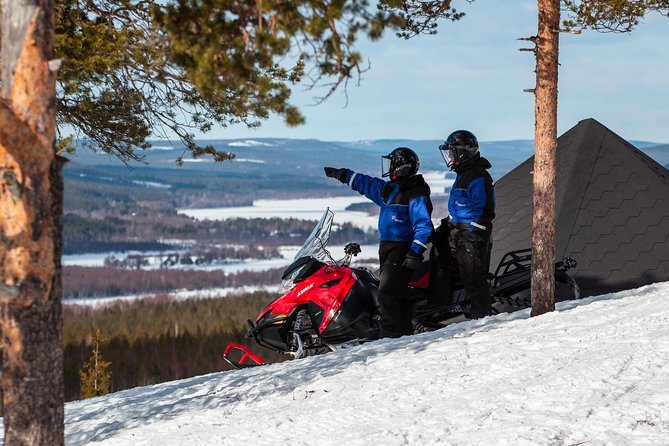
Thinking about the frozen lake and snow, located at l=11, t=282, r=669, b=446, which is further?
the frozen lake

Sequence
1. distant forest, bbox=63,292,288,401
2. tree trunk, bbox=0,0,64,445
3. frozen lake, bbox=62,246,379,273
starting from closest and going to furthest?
tree trunk, bbox=0,0,64,445
distant forest, bbox=63,292,288,401
frozen lake, bbox=62,246,379,273

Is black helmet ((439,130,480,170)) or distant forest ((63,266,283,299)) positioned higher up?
black helmet ((439,130,480,170))

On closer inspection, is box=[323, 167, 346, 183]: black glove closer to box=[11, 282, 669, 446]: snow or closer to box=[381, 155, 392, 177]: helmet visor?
box=[381, 155, 392, 177]: helmet visor

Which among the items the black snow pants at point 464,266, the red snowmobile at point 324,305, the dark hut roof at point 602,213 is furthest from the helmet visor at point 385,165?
the dark hut roof at point 602,213

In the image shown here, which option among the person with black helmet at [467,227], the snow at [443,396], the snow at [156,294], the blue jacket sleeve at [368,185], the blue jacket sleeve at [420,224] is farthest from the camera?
the snow at [156,294]

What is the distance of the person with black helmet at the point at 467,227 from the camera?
8.06 metres

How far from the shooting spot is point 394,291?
315 inches

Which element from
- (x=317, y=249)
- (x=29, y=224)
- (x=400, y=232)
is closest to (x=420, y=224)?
(x=400, y=232)

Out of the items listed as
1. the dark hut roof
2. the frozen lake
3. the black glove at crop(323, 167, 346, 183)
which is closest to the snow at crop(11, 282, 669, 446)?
the black glove at crop(323, 167, 346, 183)

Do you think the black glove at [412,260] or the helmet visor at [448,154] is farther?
the helmet visor at [448,154]

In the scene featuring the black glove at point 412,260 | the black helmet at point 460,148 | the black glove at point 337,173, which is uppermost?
the black helmet at point 460,148

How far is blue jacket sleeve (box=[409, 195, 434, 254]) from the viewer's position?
7855mm

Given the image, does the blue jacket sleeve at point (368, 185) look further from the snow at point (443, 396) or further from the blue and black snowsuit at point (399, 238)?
the snow at point (443, 396)

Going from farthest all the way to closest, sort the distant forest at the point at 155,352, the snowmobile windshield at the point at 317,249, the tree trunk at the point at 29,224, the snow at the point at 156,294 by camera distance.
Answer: the snow at the point at 156,294 → the distant forest at the point at 155,352 → the snowmobile windshield at the point at 317,249 → the tree trunk at the point at 29,224
